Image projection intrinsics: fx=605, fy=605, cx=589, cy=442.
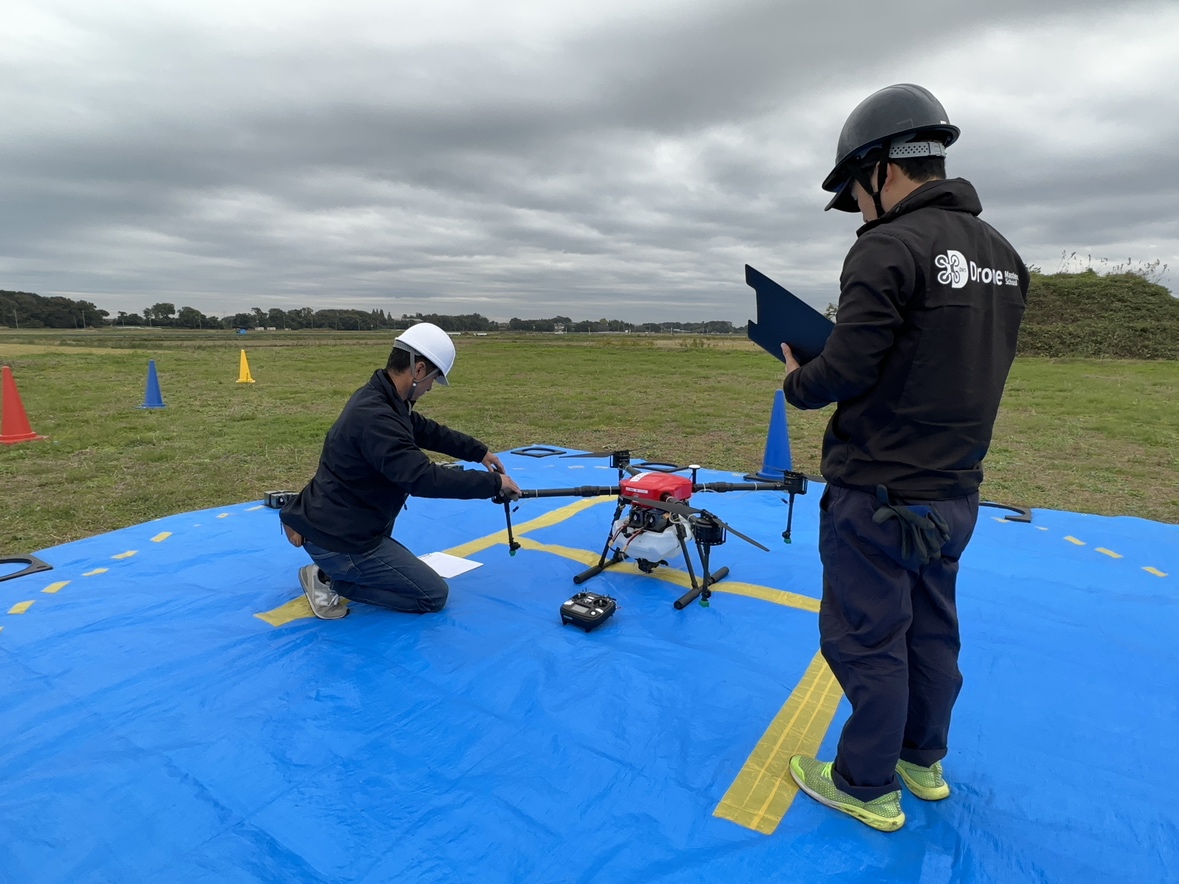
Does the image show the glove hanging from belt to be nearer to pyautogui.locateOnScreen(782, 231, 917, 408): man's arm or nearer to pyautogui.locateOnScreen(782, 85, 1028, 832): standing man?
pyautogui.locateOnScreen(782, 85, 1028, 832): standing man

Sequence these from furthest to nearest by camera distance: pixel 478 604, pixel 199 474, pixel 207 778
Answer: pixel 199 474 → pixel 478 604 → pixel 207 778

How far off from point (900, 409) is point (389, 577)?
3.01 meters

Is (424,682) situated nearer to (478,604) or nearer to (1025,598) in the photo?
(478,604)

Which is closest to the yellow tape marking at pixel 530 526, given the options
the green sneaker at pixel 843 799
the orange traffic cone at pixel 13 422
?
the green sneaker at pixel 843 799

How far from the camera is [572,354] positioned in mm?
34875

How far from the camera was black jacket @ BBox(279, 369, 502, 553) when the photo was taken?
11.4ft

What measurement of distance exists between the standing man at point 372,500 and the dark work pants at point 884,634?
2109mm

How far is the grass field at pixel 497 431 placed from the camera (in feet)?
22.5

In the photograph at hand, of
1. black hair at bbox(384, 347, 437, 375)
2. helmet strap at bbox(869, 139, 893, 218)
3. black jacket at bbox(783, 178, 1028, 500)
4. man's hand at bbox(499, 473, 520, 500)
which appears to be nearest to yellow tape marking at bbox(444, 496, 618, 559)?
man's hand at bbox(499, 473, 520, 500)

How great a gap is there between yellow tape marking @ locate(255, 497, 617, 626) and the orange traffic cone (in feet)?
28.0

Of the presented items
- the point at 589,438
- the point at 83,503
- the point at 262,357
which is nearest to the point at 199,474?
the point at 83,503

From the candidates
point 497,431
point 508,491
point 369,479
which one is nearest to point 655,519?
point 508,491

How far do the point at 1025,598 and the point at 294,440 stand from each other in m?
9.75

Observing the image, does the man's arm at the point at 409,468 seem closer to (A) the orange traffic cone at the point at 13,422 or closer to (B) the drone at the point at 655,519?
(B) the drone at the point at 655,519
